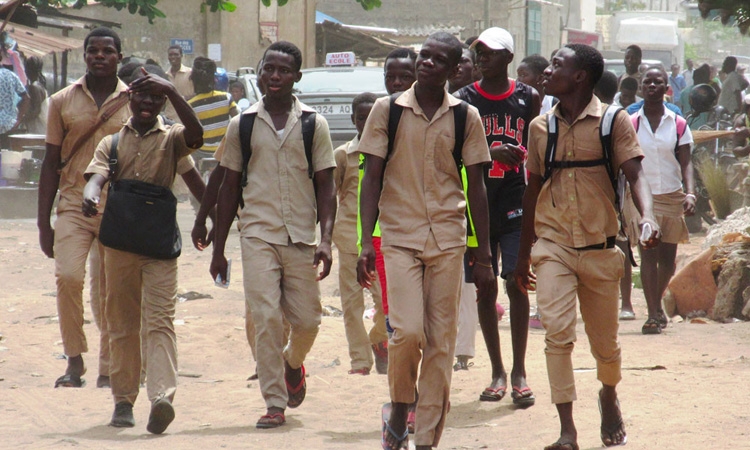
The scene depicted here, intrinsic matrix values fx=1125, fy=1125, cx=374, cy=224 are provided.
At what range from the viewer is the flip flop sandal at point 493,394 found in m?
5.91

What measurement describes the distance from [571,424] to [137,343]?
7.17ft

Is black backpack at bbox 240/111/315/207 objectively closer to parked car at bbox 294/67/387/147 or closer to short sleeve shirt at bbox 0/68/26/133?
parked car at bbox 294/67/387/147

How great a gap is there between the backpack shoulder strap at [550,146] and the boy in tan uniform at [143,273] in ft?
5.51

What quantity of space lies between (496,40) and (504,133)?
0.51m

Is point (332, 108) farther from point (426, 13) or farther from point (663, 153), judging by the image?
point (426, 13)

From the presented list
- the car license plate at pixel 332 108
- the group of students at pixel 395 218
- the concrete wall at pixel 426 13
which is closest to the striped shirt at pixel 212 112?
the car license plate at pixel 332 108

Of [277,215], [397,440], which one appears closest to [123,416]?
[277,215]

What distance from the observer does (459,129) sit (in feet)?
15.8

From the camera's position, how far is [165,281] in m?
5.47

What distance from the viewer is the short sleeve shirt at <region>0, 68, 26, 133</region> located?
16578 millimetres

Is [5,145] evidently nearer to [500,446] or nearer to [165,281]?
[165,281]

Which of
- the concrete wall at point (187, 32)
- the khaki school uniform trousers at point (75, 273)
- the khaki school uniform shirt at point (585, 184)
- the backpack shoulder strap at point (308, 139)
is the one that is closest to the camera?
the khaki school uniform shirt at point (585, 184)

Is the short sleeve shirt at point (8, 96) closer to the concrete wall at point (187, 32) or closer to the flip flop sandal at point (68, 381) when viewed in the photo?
the concrete wall at point (187, 32)

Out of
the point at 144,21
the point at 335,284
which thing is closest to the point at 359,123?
the point at 335,284
